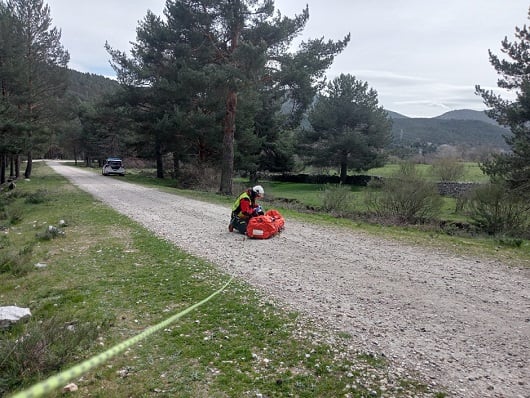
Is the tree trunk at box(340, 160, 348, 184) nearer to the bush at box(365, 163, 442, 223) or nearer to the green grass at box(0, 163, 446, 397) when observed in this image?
the bush at box(365, 163, 442, 223)

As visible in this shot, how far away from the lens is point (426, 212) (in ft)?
55.7

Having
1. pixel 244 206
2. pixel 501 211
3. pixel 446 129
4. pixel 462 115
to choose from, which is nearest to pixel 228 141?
pixel 244 206

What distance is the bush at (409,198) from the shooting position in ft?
54.8

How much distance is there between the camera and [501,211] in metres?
14.7

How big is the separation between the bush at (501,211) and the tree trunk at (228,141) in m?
12.0

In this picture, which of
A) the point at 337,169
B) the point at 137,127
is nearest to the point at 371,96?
the point at 337,169

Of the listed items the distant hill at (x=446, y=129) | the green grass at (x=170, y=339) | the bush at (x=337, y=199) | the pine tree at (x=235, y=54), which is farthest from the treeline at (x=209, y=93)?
the distant hill at (x=446, y=129)

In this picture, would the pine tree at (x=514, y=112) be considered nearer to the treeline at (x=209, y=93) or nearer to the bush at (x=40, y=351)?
the treeline at (x=209, y=93)

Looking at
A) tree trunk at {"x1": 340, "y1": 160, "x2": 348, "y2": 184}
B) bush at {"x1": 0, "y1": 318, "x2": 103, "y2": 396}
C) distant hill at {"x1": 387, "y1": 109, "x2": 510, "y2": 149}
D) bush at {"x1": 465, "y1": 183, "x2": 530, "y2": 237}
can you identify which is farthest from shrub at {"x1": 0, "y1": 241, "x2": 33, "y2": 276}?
distant hill at {"x1": 387, "y1": 109, "x2": 510, "y2": 149}

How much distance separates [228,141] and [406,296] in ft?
54.7

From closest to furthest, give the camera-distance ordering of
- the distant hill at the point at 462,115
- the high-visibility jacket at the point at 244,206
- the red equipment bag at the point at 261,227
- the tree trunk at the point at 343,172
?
the red equipment bag at the point at 261,227 < the high-visibility jacket at the point at 244,206 < the tree trunk at the point at 343,172 < the distant hill at the point at 462,115

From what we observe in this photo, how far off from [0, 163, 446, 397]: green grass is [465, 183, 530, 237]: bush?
12035mm

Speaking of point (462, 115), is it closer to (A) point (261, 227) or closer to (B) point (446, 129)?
(B) point (446, 129)

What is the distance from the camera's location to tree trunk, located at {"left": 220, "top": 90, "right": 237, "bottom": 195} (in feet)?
67.7
